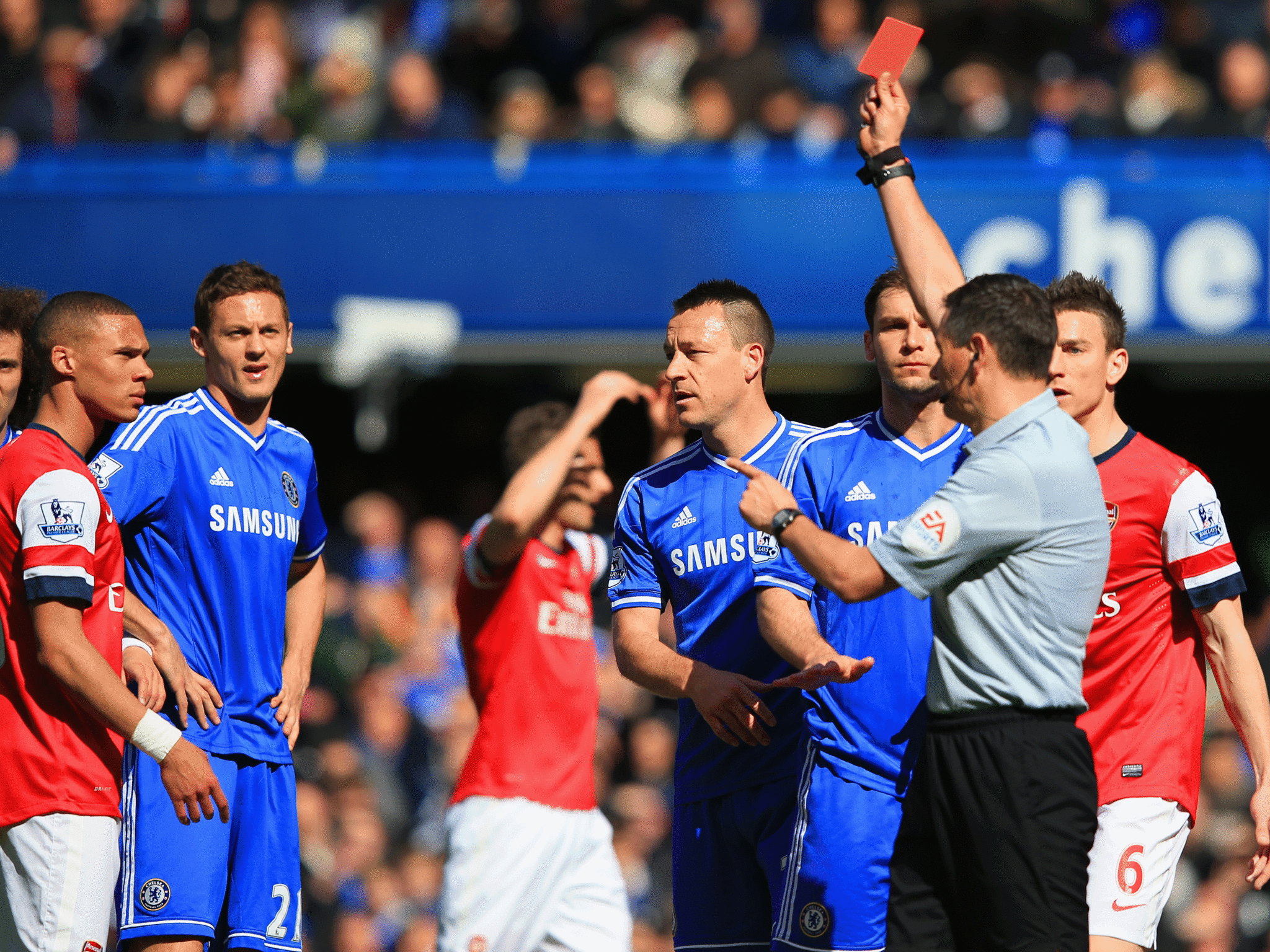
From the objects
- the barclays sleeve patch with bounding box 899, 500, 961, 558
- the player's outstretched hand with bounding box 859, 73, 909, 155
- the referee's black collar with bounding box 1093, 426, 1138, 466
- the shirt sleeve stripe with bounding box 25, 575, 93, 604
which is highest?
the player's outstretched hand with bounding box 859, 73, 909, 155

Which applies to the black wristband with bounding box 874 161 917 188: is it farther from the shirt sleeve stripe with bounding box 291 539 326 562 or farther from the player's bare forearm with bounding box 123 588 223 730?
the player's bare forearm with bounding box 123 588 223 730

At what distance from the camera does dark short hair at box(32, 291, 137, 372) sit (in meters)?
5.12

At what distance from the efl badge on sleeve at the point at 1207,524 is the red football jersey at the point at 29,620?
3.64 metres

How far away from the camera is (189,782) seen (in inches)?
189

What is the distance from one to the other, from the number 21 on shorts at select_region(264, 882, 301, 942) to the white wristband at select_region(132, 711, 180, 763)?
0.75 m

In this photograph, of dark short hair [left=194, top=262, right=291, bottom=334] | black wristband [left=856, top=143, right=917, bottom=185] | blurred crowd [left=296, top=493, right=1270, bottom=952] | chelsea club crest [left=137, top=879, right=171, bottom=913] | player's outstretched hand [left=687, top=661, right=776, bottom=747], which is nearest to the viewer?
black wristband [left=856, top=143, right=917, bottom=185]

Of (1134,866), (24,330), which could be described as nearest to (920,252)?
(1134,866)

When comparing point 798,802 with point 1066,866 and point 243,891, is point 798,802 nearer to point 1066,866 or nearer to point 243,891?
point 1066,866

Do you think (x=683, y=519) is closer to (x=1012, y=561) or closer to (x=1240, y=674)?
(x=1012, y=561)

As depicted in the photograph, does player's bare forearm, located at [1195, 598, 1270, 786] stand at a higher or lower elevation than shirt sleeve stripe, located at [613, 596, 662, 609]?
lower

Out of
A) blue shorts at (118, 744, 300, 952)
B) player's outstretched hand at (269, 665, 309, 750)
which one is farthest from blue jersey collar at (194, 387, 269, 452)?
blue shorts at (118, 744, 300, 952)

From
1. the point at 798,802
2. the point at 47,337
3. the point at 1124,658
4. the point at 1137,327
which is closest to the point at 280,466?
the point at 47,337

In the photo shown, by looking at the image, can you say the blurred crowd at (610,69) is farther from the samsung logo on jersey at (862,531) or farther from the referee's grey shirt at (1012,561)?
the referee's grey shirt at (1012,561)

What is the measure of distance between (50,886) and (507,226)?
26.1ft
